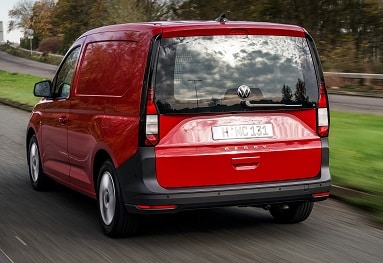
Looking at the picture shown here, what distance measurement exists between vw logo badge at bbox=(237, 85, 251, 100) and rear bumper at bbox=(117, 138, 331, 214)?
70 cm

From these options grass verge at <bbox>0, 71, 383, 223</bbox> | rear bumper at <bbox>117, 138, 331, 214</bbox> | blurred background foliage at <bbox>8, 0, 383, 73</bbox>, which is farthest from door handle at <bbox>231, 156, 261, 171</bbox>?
blurred background foliage at <bbox>8, 0, 383, 73</bbox>

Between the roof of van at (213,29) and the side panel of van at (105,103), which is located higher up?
the roof of van at (213,29)

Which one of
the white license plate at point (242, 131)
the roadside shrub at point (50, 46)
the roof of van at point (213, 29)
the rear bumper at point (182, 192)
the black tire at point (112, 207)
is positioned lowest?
the roadside shrub at point (50, 46)

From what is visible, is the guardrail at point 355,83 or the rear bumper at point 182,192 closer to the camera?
the rear bumper at point 182,192

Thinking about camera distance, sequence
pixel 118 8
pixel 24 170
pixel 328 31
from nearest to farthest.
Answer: pixel 24 170
pixel 328 31
pixel 118 8

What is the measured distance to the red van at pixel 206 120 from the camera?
5816 millimetres

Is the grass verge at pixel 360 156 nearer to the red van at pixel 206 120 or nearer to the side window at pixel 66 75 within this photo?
the red van at pixel 206 120

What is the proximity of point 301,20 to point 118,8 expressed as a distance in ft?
40.0

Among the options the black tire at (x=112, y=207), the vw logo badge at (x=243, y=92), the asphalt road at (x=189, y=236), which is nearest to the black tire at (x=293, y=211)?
the asphalt road at (x=189, y=236)

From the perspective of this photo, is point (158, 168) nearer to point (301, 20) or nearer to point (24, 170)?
point (24, 170)

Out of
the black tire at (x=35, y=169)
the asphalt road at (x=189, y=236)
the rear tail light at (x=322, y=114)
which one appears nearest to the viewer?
the asphalt road at (x=189, y=236)

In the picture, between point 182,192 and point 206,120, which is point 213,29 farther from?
point 182,192

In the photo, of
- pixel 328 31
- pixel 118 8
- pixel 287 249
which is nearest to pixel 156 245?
pixel 287 249

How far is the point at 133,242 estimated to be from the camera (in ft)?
20.0
